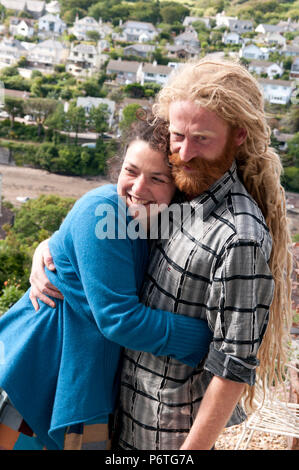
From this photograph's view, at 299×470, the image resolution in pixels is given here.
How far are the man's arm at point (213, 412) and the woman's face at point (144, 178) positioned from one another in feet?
0.99

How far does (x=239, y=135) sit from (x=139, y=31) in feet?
58.8

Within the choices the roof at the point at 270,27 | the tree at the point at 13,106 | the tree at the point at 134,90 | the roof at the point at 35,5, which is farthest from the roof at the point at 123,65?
the roof at the point at 270,27

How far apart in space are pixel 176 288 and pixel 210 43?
51.8 ft

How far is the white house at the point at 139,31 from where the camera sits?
57.0 ft

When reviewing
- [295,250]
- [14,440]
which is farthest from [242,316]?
[295,250]

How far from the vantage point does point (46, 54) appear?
18.8 m

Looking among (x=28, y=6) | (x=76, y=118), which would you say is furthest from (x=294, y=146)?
(x=28, y=6)

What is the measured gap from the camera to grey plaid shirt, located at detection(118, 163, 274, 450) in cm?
79

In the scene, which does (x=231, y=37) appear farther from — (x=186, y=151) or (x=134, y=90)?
(x=186, y=151)

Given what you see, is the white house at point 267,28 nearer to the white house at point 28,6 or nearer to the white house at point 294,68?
the white house at point 294,68

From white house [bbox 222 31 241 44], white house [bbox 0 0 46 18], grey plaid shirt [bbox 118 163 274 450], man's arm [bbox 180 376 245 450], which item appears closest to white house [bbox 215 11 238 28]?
white house [bbox 222 31 241 44]

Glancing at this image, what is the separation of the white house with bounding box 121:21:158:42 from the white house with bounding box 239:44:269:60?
12.2 feet

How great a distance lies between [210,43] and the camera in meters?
15.5

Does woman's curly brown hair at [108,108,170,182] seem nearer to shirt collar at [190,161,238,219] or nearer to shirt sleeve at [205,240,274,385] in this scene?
shirt collar at [190,161,238,219]
